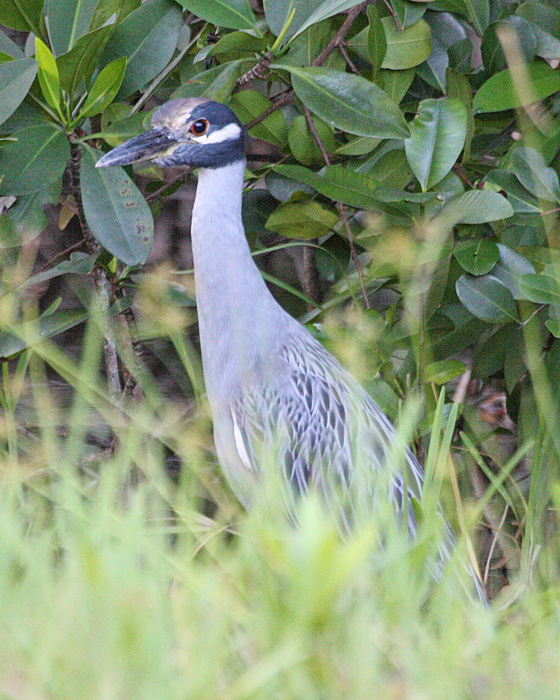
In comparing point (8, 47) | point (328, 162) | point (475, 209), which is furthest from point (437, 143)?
point (8, 47)

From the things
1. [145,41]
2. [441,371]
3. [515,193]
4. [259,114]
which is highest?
[145,41]

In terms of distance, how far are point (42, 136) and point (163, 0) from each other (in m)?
0.51

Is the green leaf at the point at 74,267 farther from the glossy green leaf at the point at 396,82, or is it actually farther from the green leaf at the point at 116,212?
the glossy green leaf at the point at 396,82

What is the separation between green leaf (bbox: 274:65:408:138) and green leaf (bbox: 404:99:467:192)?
0.08 m

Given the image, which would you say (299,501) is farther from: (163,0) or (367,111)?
(163,0)

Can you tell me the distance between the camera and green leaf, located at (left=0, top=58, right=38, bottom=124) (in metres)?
1.89

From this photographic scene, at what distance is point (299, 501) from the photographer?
7.39ft

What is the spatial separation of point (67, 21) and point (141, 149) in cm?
37

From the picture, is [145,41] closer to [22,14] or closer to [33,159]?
[22,14]

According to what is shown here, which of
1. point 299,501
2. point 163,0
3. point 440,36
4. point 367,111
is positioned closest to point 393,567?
point 299,501

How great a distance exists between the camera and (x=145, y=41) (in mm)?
2113

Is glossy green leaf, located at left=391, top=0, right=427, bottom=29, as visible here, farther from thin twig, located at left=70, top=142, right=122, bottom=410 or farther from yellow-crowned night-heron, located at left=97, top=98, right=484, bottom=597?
thin twig, located at left=70, top=142, right=122, bottom=410

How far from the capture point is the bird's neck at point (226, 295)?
7.75 ft

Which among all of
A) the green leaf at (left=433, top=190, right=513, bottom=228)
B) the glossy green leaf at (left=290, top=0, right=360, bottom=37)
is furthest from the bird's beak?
the green leaf at (left=433, top=190, right=513, bottom=228)
